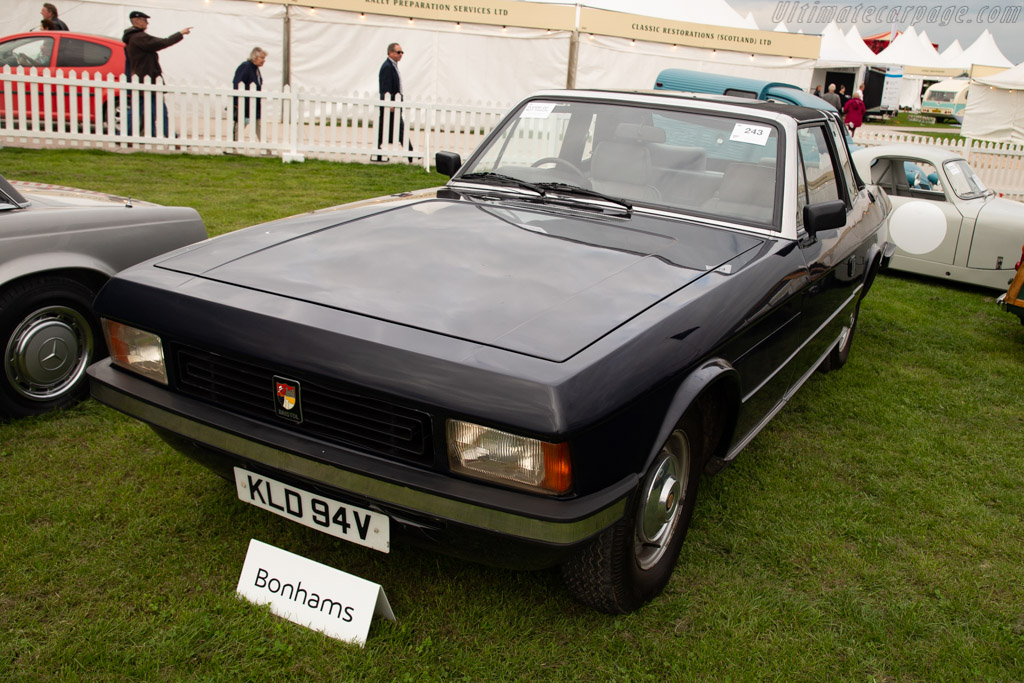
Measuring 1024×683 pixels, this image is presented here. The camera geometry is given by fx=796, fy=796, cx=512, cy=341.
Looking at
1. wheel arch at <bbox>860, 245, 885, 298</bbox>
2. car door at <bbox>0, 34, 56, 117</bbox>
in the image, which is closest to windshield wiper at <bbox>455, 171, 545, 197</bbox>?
wheel arch at <bbox>860, 245, 885, 298</bbox>

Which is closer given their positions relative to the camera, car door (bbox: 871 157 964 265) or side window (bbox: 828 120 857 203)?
side window (bbox: 828 120 857 203)

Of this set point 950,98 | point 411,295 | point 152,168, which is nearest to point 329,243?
point 411,295

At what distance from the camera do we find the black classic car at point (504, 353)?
195 centimetres

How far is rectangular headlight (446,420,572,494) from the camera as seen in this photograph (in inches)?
75.5

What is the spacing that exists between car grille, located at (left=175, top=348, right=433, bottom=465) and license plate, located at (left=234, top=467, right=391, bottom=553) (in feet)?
0.66

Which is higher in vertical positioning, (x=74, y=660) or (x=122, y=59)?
(x=122, y=59)

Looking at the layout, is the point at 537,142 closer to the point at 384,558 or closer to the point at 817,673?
the point at 384,558

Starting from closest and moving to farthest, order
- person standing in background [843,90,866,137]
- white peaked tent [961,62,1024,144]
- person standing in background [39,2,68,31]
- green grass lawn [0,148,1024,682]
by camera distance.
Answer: green grass lawn [0,148,1024,682] → person standing in background [39,2,68,31] → person standing in background [843,90,866,137] → white peaked tent [961,62,1024,144]

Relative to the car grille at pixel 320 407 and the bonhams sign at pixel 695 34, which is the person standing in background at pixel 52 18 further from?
the car grille at pixel 320 407

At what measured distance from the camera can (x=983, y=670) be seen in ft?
7.86

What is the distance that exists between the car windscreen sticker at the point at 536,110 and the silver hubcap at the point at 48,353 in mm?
2225

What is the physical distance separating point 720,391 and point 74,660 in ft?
6.81

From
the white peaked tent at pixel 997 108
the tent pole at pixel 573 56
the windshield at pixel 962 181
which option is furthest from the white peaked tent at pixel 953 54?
the windshield at pixel 962 181

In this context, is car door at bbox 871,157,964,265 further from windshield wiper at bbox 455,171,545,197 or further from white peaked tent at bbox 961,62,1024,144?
white peaked tent at bbox 961,62,1024,144
